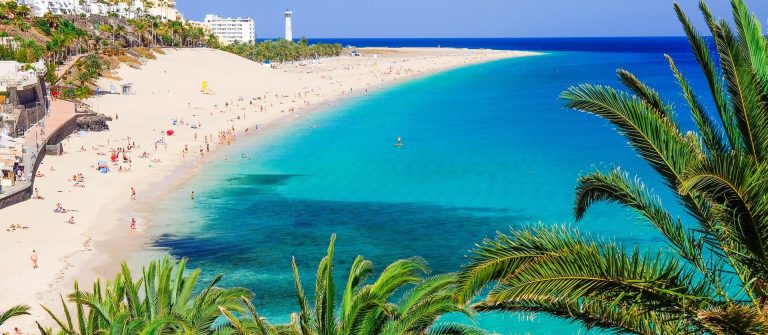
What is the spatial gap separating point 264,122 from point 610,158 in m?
27.1

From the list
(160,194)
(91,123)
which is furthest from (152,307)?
(91,123)

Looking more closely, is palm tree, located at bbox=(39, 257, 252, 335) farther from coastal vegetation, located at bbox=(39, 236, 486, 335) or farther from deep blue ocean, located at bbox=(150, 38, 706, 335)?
deep blue ocean, located at bbox=(150, 38, 706, 335)

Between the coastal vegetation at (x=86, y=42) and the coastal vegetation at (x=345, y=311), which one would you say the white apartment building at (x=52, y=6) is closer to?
the coastal vegetation at (x=86, y=42)

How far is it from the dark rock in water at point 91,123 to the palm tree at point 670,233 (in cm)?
4802

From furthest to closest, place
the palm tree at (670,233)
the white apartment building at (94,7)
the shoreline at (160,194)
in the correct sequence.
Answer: the white apartment building at (94,7), the shoreline at (160,194), the palm tree at (670,233)

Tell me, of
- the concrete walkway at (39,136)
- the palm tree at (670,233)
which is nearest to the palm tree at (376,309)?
the palm tree at (670,233)

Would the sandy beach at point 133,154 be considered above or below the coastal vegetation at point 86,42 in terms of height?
below

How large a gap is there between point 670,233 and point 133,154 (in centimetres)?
4063

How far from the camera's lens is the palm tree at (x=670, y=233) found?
619 centimetres

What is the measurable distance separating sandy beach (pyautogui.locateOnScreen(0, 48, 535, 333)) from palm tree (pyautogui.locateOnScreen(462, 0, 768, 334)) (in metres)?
15.5

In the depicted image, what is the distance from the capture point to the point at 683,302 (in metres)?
6.47

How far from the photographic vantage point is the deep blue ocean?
25812 mm

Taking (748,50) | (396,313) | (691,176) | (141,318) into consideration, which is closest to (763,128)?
(748,50)

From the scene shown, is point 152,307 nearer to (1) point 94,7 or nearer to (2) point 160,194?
(2) point 160,194
